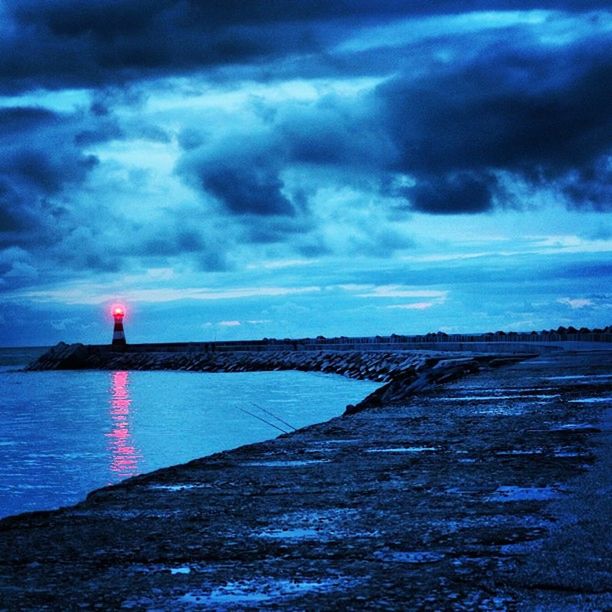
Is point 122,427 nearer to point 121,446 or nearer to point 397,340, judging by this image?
point 121,446

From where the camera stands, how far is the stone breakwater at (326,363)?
15828 millimetres

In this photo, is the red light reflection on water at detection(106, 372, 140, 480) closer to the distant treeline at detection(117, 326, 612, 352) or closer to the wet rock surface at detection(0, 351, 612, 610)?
the wet rock surface at detection(0, 351, 612, 610)

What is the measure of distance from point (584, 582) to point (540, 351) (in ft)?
78.3

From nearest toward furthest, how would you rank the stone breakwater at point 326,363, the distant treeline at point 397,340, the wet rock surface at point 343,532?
the wet rock surface at point 343,532, the stone breakwater at point 326,363, the distant treeline at point 397,340

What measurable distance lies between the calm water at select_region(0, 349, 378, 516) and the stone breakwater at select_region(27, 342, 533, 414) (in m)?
2.25

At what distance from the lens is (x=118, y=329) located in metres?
75.9

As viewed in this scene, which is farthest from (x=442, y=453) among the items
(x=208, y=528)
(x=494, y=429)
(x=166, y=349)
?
(x=166, y=349)

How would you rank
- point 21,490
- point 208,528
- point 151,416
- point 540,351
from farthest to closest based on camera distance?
1. point 540,351
2. point 151,416
3. point 21,490
4. point 208,528

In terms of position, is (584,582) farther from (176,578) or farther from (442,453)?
(442,453)

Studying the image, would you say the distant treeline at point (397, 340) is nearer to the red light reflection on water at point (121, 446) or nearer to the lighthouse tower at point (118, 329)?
the lighthouse tower at point (118, 329)

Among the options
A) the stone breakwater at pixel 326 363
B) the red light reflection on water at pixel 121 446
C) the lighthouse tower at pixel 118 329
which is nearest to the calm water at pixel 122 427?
the red light reflection on water at pixel 121 446

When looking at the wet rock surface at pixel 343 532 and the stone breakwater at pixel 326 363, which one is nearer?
the wet rock surface at pixel 343 532

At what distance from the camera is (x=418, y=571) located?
2.89m

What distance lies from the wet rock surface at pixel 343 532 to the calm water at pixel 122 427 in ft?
15.7
